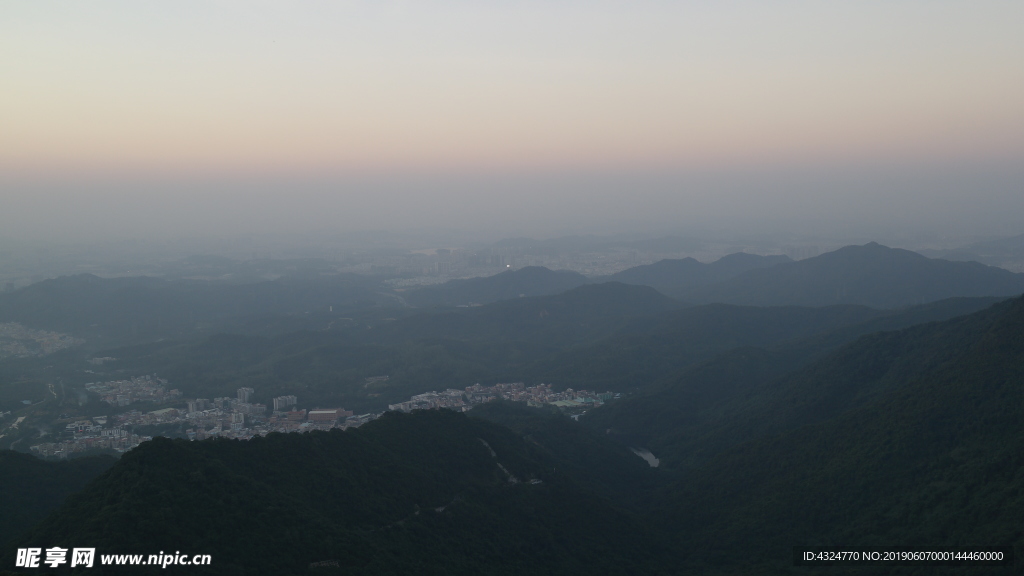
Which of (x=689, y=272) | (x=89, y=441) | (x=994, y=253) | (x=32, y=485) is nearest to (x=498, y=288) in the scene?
(x=689, y=272)

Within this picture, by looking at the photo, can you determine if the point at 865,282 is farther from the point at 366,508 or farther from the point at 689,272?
the point at 366,508

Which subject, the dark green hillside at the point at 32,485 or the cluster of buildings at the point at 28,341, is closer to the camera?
the dark green hillside at the point at 32,485

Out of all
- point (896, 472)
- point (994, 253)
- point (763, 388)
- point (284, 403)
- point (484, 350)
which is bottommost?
point (284, 403)

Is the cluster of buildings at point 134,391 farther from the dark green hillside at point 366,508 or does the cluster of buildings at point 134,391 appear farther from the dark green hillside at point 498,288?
the dark green hillside at point 498,288

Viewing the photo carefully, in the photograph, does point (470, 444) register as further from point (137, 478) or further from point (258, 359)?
point (258, 359)

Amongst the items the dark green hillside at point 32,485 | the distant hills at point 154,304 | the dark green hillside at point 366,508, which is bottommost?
the distant hills at point 154,304

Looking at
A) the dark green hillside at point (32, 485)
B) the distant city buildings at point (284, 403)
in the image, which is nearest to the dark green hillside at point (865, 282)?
the distant city buildings at point (284, 403)
